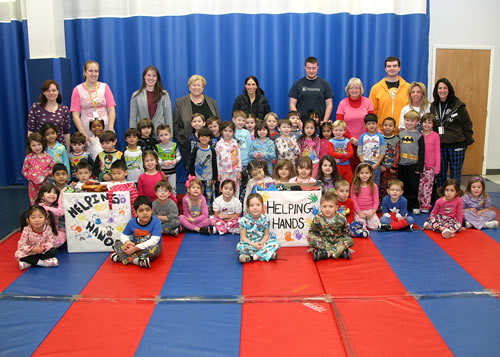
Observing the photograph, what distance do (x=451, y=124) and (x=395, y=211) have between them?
1.71 meters

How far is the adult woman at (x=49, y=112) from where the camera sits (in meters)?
6.38

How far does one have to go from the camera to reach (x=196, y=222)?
5805mm

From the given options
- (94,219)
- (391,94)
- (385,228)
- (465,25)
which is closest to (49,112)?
(94,219)

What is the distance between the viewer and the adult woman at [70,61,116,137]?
6527 mm

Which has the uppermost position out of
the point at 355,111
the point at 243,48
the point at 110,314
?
the point at 243,48

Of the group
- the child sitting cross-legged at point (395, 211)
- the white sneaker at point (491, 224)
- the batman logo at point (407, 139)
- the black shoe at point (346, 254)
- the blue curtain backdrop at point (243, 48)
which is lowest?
the black shoe at point (346, 254)

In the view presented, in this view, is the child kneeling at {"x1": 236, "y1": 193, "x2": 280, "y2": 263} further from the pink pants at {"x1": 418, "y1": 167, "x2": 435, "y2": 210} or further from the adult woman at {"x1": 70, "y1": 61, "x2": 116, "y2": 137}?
the adult woman at {"x1": 70, "y1": 61, "x2": 116, "y2": 137}

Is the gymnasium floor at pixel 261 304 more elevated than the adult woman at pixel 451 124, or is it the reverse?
the adult woman at pixel 451 124

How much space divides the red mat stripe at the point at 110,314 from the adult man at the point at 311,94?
3329 mm

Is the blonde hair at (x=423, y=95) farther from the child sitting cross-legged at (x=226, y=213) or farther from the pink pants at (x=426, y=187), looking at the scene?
the child sitting cross-legged at (x=226, y=213)

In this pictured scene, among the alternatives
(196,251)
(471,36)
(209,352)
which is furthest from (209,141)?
(471,36)

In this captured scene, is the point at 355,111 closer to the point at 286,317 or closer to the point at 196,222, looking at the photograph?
the point at 196,222

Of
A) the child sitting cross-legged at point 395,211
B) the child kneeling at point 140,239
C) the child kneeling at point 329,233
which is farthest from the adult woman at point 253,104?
the child kneeling at point 140,239

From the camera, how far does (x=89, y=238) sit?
5.16 m
